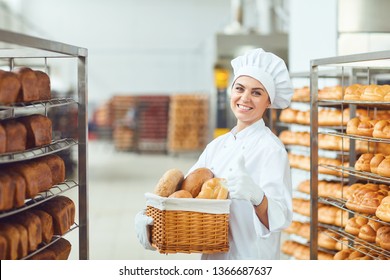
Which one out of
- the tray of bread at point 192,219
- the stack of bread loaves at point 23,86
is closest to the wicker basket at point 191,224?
the tray of bread at point 192,219

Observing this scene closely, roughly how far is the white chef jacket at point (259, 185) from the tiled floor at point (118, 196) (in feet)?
8.10

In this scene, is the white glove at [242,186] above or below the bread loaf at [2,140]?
below

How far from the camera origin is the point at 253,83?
2.66m

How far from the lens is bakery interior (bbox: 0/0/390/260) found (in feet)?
9.37

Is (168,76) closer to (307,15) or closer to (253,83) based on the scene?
(307,15)

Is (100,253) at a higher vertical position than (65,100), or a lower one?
lower

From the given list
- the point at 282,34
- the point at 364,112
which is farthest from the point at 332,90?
the point at 282,34

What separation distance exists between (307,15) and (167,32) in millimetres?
13989

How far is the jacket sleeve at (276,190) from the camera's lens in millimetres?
2482

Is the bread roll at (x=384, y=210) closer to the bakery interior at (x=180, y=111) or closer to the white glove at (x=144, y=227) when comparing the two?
the bakery interior at (x=180, y=111)

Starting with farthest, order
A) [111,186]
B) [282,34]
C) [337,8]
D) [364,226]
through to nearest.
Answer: [282,34], [111,186], [337,8], [364,226]

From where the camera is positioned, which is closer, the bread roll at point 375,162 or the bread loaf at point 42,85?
the bread loaf at point 42,85

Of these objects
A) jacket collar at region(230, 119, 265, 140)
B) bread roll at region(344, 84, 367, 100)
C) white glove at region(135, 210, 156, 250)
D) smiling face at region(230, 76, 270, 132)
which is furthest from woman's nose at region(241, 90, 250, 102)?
bread roll at region(344, 84, 367, 100)

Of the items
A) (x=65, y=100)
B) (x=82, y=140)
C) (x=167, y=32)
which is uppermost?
(x=167, y=32)
